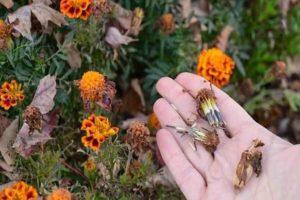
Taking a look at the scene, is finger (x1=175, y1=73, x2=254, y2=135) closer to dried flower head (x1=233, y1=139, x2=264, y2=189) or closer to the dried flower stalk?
the dried flower stalk

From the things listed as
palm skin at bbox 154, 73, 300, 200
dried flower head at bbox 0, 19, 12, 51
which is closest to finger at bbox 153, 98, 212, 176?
palm skin at bbox 154, 73, 300, 200

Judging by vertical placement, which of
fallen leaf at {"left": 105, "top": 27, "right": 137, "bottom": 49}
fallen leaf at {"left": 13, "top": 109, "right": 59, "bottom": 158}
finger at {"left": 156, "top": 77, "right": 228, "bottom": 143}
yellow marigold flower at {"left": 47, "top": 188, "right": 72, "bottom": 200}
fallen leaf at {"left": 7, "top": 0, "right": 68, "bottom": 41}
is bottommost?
yellow marigold flower at {"left": 47, "top": 188, "right": 72, "bottom": 200}

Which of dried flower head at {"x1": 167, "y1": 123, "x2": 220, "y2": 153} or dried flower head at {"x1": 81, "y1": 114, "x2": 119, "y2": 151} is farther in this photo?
dried flower head at {"x1": 167, "y1": 123, "x2": 220, "y2": 153}

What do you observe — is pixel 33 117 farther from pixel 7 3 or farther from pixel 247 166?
pixel 247 166

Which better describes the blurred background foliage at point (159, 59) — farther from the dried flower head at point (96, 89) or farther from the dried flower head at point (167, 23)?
the dried flower head at point (96, 89)

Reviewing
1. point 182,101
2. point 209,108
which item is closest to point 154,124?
point 182,101

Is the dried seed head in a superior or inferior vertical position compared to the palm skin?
superior
